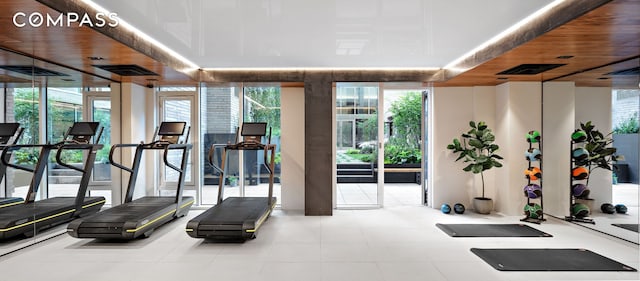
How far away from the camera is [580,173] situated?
18.3 ft

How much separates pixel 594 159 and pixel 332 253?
455 cm

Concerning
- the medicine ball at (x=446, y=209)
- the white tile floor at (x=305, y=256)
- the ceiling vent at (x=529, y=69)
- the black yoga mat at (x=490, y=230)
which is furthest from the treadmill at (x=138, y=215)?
the ceiling vent at (x=529, y=69)

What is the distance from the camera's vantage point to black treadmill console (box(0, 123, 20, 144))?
451 cm

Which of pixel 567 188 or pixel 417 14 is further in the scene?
pixel 567 188

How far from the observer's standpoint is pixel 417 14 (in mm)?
3715

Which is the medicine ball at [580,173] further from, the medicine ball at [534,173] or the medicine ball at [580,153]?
the medicine ball at [534,173]

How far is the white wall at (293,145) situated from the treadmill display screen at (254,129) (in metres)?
1.12

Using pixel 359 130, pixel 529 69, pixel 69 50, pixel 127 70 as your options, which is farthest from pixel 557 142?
pixel 69 50

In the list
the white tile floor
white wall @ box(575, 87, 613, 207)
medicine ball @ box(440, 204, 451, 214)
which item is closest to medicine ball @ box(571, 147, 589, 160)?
white wall @ box(575, 87, 613, 207)

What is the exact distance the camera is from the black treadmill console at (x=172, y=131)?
599 cm

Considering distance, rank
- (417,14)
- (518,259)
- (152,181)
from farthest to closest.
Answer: (152,181)
(518,259)
(417,14)

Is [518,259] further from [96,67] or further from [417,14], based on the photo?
[96,67]

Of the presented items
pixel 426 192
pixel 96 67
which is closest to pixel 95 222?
pixel 96 67

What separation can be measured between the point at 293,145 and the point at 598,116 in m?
5.45
